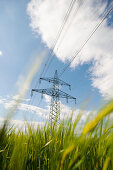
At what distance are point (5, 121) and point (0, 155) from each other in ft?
1.59

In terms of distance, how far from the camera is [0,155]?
1006 millimetres

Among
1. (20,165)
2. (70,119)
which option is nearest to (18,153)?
(20,165)

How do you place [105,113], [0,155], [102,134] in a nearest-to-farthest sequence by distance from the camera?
1. [105,113]
2. [102,134]
3. [0,155]

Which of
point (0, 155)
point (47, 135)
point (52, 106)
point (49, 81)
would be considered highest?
point (49, 81)

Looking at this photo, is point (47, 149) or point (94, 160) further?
point (47, 149)

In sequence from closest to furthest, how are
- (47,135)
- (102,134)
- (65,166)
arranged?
(65,166), (102,134), (47,135)

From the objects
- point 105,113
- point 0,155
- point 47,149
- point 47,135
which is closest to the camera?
point 105,113

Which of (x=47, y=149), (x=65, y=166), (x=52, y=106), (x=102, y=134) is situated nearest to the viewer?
(x=65, y=166)

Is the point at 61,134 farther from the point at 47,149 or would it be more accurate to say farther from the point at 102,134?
the point at 102,134

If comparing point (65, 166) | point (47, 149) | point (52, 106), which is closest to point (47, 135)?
point (47, 149)

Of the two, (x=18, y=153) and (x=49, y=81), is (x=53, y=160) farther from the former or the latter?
(x=49, y=81)

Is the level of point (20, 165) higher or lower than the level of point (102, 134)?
lower

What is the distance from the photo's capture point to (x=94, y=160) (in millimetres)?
688

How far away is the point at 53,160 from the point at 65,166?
0.28ft
